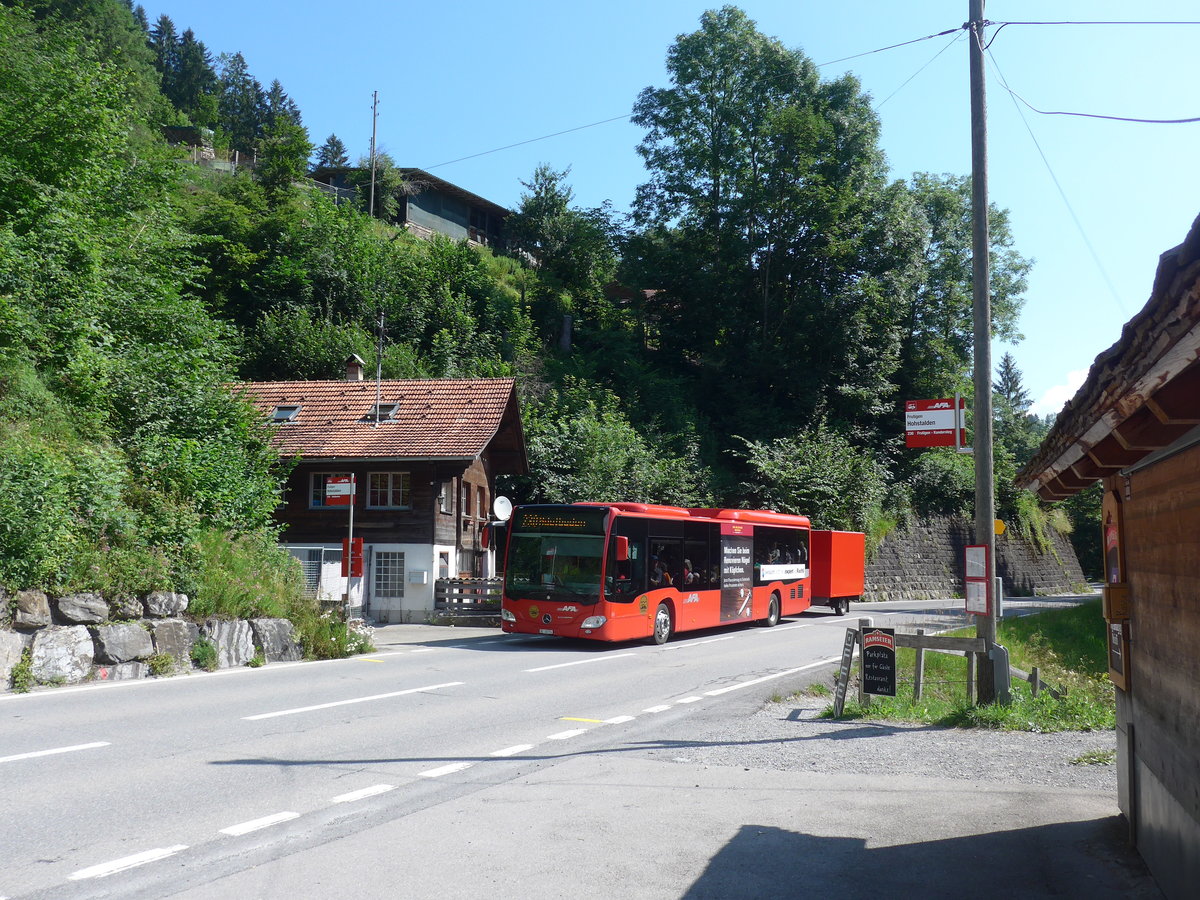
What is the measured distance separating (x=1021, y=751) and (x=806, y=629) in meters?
18.5

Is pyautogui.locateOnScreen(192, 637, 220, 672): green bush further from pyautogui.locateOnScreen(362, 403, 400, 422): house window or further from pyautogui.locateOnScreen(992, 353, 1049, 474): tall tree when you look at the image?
pyautogui.locateOnScreen(992, 353, 1049, 474): tall tree

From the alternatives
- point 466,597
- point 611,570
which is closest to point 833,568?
point 466,597

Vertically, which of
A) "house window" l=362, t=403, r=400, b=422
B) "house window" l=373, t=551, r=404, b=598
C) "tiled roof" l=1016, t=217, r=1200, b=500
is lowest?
"house window" l=373, t=551, r=404, b=598

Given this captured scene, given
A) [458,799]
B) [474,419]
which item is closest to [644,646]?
[474,419]

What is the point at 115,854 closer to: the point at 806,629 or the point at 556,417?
the point at 806,629

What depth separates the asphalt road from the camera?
559cm

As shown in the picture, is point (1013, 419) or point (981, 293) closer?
point (981, 293)

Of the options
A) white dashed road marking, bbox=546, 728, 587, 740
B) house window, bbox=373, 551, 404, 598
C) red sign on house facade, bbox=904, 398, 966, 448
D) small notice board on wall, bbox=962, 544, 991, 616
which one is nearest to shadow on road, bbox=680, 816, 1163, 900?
white dashed road marking, bbox=546, 728, 587, 740

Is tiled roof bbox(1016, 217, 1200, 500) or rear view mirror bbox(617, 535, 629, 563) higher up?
tiled roof bbox(1016, 217, 1200, 500)

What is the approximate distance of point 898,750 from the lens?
32.2 feet

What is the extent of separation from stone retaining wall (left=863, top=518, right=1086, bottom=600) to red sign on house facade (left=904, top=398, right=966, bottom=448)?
31.6 m

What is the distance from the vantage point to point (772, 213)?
1917 inches

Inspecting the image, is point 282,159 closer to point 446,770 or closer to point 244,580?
point 244,580

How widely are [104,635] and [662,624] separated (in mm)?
11451
